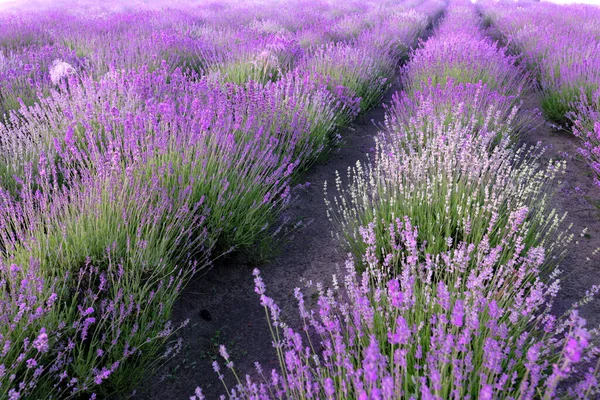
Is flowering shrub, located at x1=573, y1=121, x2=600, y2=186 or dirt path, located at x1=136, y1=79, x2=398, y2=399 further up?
flowering shrub, located at x1=573, y1=121, x2=600, y2=186

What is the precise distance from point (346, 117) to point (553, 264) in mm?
3044

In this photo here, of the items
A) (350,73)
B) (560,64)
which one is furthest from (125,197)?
(560,64)

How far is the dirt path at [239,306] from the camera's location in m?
2.06

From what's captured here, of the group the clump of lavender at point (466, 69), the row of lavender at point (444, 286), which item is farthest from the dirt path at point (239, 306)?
the clump of lavender at point (466, 69)

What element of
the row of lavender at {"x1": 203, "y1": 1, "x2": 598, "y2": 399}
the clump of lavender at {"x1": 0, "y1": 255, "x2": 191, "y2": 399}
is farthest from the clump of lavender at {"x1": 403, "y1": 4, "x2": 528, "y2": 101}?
the clump of lavender at {"x1": 0, "y1": 255, "x2": 191, "y2": 399}

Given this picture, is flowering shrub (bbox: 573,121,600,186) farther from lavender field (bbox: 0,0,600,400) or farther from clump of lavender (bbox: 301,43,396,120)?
clump of lavender (bbox: 301,43,396,120)

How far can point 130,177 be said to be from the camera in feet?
7.88

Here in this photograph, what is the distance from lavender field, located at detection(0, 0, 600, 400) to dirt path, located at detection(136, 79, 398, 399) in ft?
0.04

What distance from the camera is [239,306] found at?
99.3 inches

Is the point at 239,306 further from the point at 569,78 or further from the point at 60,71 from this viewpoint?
the point at 569,78

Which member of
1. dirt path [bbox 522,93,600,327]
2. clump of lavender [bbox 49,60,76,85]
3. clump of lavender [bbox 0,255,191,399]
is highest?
clump of lavender [bbox 49,60,76,85]

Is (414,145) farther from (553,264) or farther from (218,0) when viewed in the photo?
(218,0)

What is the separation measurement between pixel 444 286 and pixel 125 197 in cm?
165

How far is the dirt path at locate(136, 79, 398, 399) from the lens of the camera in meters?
2.06
